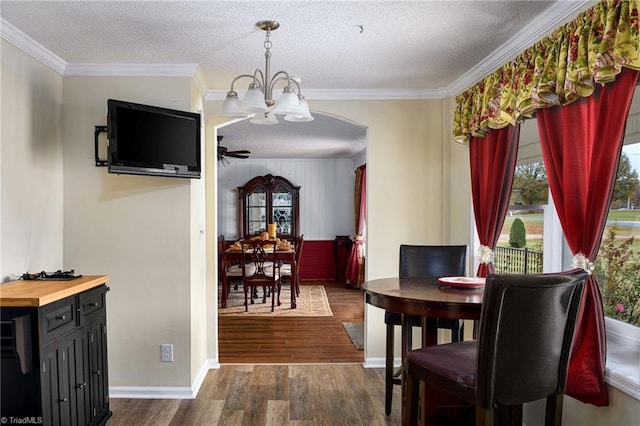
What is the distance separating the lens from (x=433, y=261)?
3125 mm

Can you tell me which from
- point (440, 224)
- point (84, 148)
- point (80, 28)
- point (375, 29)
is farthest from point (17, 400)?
point (440, 224)

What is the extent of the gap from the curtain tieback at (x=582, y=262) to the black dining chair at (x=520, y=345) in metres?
0.21

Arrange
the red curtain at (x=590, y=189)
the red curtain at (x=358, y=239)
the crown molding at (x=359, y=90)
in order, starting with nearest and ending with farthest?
the red curtain at (x=590, y=189) < the crown molding at (x=359, y=90) < the red curtain at (x=358, y=239)

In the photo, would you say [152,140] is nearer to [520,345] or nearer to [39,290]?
[39,290]

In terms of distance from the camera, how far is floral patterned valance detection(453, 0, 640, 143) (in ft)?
5.55

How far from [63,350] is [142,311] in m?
0.96

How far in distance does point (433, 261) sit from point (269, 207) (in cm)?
519

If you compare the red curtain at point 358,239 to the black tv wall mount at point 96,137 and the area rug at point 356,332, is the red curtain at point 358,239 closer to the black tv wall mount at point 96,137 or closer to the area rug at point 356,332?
the area rug at point 356,332

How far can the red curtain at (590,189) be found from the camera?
72.3 inches

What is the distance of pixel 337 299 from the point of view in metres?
6.55

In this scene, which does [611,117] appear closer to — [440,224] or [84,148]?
[440,224]

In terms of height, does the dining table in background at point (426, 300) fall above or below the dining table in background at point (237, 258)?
above

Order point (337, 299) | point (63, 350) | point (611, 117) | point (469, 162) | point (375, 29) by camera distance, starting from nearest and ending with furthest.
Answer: point (611, 117) < point (63, 350) < point (375, 29) < point (469, 162) < point (337, 299)

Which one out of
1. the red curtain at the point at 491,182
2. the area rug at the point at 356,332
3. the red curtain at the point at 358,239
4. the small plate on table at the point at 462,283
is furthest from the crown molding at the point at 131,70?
the red curtain at the point at 358,239
